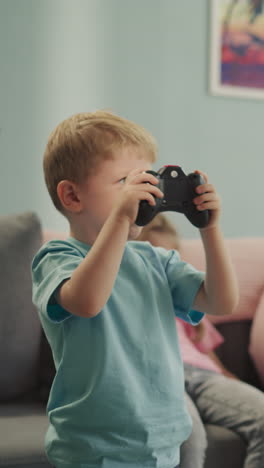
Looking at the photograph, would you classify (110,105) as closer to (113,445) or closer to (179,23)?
(179,23)

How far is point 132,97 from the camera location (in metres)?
2.28

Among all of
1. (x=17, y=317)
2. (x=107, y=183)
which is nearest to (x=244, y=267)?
(x=17, y=317)

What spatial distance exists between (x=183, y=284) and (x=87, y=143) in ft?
0.90

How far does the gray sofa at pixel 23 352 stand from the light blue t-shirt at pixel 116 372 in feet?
1.79

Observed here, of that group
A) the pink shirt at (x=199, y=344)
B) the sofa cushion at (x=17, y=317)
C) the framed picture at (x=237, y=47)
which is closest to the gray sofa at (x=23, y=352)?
the sofa cushion at (x=17, y=317)

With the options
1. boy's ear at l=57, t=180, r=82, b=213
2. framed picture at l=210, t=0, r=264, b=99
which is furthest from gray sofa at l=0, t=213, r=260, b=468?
framed picture at l=210, t=0, r=264, b=99

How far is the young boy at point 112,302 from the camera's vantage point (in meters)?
0.83

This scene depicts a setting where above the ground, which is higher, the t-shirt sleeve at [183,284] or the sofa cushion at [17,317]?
the t-shirt sleeve at [183,284]

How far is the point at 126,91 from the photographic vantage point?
89.4 inches

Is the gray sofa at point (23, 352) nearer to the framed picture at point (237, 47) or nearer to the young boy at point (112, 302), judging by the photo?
the young boy at point (112, 302)

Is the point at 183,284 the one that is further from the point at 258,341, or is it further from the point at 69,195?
the point at 258,341

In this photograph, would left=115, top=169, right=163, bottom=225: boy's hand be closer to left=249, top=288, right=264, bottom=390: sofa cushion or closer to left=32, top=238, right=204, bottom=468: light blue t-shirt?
left=32, top=238, right=204, bottom=468: light blue t-shirt

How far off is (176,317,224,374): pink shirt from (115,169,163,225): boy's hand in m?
0.93

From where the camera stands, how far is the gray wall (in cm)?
216
